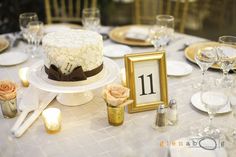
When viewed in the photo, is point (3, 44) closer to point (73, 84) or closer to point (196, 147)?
point (73, 84)

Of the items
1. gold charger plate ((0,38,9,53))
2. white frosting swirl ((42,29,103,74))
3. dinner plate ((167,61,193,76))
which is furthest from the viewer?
gold charger plate ((0,38,9,53))

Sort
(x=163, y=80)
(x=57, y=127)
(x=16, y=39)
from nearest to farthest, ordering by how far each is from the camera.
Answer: (x=57, y=127), (x=163, y=80), (x=16, y=39)

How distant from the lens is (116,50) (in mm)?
1722

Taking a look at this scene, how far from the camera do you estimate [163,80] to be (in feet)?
3.81

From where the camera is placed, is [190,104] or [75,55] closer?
[75,55]

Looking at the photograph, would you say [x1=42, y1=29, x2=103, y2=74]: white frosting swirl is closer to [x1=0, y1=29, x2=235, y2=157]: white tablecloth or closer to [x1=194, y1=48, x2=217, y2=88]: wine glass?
[x1=0, y1=29, x2=235, y2=157]: white tablecloth

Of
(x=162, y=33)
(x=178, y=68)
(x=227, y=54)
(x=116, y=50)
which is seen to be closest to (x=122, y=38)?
(x=116, y=50)

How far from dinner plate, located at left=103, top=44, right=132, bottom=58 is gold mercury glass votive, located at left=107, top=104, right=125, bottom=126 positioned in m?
0.61

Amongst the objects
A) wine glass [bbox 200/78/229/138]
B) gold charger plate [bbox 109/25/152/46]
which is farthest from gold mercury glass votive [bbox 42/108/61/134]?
gold charger plate [bbox 109/25/152/46]

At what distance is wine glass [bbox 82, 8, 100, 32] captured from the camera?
5.97ft

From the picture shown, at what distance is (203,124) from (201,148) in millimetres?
173

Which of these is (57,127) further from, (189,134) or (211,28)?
→ (211,28)

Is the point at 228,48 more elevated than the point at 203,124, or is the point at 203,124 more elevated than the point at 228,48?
the point at 228,48

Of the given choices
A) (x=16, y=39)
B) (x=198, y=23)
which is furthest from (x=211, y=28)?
(x=16, y=39)
